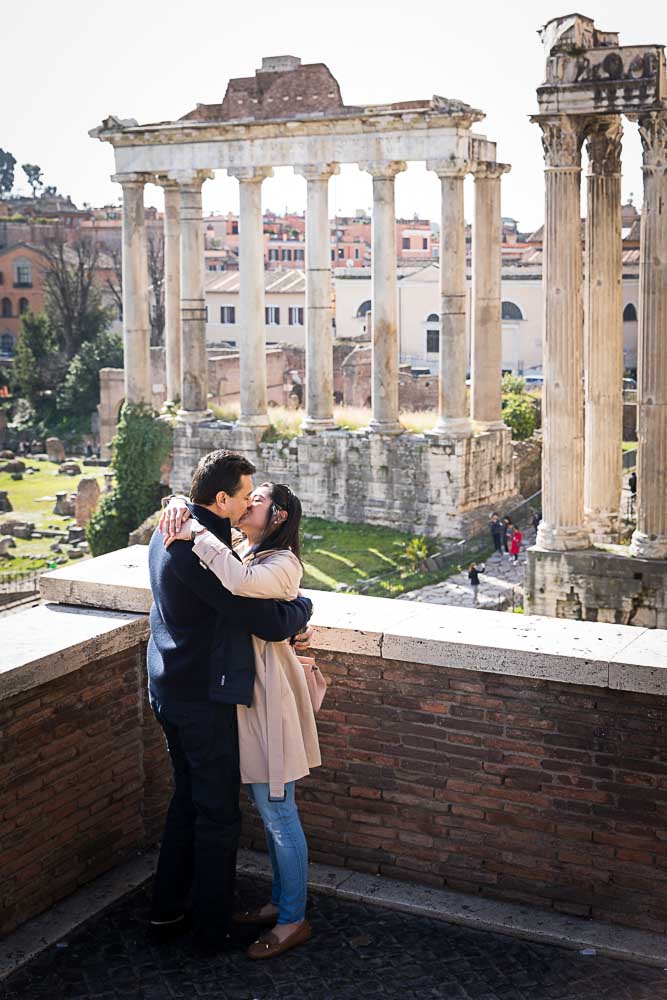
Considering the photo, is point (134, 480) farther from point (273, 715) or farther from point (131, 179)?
point (273, 715)

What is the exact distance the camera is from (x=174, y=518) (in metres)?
5.26

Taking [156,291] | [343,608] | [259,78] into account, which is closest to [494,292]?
[259,78]

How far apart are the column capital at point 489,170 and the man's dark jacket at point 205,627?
68.6ft

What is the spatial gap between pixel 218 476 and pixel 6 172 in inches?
4140

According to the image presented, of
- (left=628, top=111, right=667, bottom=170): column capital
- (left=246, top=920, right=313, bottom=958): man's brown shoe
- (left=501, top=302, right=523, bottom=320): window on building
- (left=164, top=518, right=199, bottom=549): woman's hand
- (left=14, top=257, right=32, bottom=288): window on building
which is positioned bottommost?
(left=246, top=920, right=313, bottom=958): man's brown shoe

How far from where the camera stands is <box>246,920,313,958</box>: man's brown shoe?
17.3 feet

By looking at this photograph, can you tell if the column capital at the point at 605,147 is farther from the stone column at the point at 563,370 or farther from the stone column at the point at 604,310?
the stone column at the point at 563,370

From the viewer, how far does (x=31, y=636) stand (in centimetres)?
580

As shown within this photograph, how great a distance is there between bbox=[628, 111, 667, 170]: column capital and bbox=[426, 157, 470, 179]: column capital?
8.32 meters

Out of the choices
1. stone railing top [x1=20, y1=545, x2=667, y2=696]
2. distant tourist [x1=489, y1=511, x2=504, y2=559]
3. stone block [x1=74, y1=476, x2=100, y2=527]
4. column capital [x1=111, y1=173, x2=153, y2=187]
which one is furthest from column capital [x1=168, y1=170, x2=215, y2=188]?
stone railing top [x1=20, y1=545, x2=667, y2=696]

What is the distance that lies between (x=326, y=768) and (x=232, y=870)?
71 centimetres

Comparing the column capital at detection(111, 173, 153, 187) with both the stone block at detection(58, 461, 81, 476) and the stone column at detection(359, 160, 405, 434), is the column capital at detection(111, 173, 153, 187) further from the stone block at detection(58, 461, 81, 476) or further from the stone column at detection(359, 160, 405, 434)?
the stone block at detection(58, 461, 81, 476)

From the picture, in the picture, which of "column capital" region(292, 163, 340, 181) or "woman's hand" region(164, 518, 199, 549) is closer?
"woman's hand" region(164, 518, 199, 549)

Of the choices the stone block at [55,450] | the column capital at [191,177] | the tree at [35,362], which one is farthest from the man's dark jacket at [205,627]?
the tree at [35,362]
